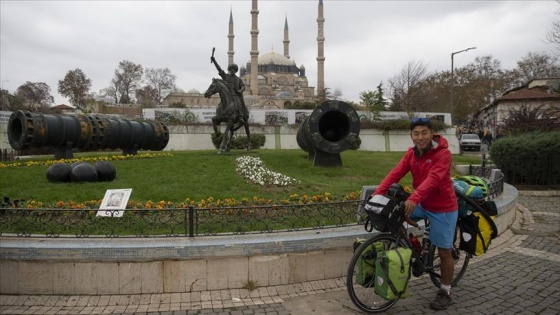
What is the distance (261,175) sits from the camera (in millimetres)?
9508

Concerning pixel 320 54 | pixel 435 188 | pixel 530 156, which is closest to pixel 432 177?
pixel 435 188

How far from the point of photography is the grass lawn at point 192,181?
7.91 m

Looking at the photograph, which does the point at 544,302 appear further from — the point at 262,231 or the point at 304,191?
the point at 304,191

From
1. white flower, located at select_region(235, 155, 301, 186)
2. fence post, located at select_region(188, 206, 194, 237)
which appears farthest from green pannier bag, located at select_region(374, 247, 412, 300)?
white flower, located at select_region(235, 155, 301, 186)

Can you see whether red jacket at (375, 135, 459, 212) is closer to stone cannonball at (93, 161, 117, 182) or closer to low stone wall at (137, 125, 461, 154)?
stone cannonball at (93, 161, 117, 182)

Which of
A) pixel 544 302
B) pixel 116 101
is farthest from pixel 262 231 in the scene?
pixel 116 101

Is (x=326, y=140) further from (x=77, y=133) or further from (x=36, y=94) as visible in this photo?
(x=36, y=94)

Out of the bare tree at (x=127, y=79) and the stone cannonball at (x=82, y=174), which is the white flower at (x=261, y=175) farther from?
the bare tree at (x=127, y=79)

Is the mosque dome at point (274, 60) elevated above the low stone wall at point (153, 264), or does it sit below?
above

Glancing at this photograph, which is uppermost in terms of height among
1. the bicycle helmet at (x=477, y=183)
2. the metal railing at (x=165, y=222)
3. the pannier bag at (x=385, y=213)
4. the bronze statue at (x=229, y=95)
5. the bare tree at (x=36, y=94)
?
the bare tree at (x=36, y=94)

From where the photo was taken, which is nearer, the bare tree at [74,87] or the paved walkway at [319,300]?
the paved walkway at [319,300]

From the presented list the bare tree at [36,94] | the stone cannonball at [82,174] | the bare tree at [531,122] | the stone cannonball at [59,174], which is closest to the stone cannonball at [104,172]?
the stone cannonball at [82,174]

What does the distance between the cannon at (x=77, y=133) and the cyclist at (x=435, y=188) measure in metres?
12.0

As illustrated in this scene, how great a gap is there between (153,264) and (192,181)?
4693mm
